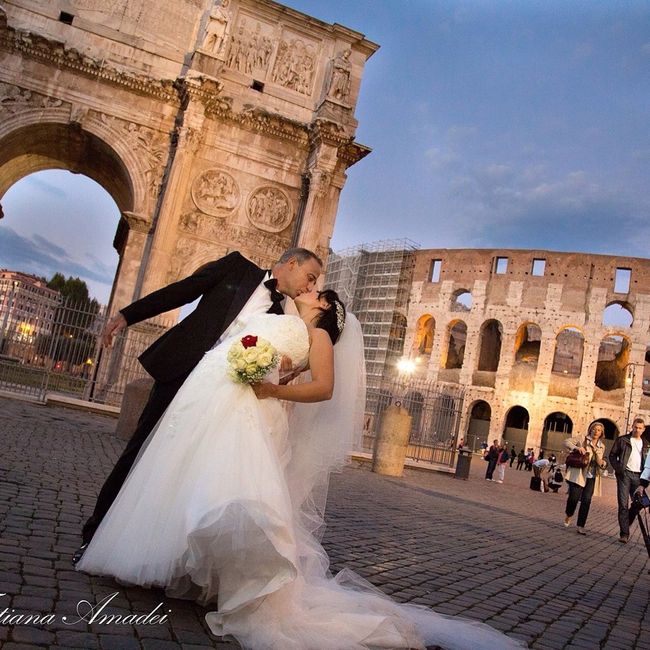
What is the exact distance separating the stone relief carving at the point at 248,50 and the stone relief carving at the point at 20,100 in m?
4.51

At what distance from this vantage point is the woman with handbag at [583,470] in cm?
996

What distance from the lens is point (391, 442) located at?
13.4 meters

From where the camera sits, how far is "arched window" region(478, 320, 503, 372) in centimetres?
4194

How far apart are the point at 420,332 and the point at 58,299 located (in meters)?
31.6

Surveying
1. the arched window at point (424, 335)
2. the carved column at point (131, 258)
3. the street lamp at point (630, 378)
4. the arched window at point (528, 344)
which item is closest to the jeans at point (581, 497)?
the carved column at point (131, 258)

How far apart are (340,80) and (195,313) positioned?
14641mm

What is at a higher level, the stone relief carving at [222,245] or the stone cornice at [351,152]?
the stone cornice at [351,152]

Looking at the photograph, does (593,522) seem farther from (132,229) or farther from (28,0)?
(28,0)

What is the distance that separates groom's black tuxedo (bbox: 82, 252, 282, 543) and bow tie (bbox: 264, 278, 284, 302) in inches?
1.3

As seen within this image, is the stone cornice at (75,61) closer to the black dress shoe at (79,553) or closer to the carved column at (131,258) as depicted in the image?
the carved column at (131,258)

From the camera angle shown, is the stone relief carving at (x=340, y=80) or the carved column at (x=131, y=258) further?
the stone relief carving at (x=340, y=80)

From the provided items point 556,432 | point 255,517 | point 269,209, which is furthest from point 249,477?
point 556,432

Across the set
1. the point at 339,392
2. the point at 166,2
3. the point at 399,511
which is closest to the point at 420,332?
the point at 166,2

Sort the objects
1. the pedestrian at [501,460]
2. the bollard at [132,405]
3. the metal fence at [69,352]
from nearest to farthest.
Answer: the bollard at [132,405] → the metal fence at [69,352] → the pedestrian at [501,460]
